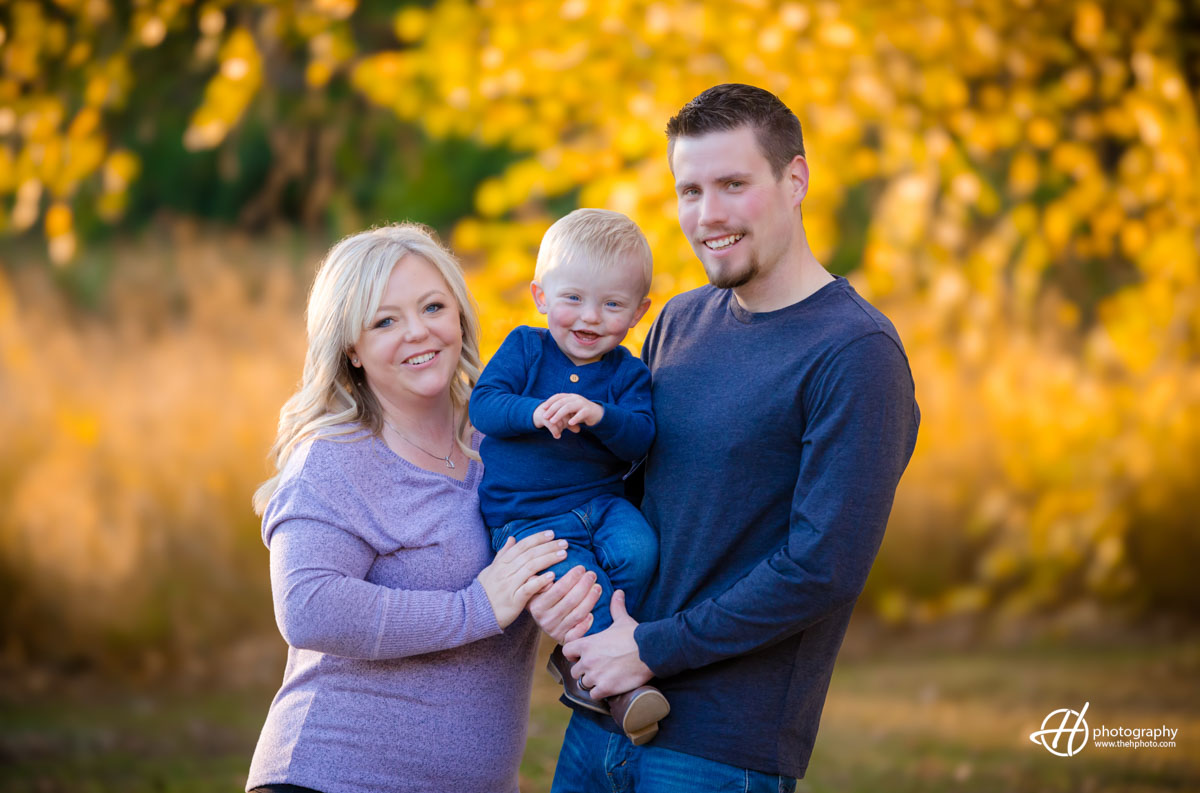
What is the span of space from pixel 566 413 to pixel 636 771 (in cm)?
72

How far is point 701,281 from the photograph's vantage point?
12.3ft

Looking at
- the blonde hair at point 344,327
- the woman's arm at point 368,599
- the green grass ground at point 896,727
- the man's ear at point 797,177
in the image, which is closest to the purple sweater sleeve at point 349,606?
the woman's arm at point 368,599

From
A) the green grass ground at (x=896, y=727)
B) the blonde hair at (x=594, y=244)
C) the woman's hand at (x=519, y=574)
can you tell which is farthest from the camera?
the green grass ground at (x=896, y=727)

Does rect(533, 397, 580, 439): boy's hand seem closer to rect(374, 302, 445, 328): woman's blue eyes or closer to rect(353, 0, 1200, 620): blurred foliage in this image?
rect(374, 302, 445, 328): woman's blue eyes

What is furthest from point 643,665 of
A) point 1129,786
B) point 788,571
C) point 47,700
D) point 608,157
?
point 47,700

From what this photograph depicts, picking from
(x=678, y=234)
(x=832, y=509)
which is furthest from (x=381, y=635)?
(x=678, y=234)

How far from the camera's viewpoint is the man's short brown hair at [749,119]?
6.93 feet

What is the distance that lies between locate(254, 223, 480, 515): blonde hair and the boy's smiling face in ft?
0.91

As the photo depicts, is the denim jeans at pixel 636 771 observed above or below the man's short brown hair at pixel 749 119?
below

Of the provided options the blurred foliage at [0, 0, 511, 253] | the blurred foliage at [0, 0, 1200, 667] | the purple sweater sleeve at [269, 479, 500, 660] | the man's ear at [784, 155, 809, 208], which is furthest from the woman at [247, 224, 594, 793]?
the blurred foliage at [0, 0, 511, 253]

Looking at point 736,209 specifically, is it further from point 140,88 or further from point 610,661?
point 140,88

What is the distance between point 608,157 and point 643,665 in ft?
8.41

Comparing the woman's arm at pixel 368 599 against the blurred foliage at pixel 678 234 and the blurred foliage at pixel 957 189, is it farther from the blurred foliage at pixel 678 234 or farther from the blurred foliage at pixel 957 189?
the blurred foliage at pixel 957 189

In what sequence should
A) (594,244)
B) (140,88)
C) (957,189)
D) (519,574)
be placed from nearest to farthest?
1. (519,574)
2. (594,244)
3. (957,189)
4. (140,88)
